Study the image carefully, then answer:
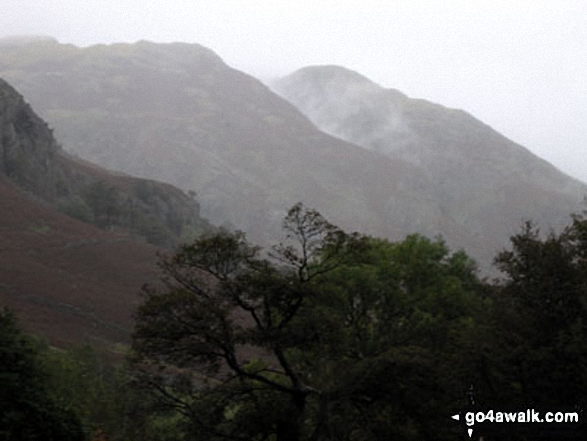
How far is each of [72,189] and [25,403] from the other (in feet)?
350

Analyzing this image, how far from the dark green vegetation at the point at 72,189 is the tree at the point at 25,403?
272 feet

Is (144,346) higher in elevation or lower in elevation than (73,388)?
higher

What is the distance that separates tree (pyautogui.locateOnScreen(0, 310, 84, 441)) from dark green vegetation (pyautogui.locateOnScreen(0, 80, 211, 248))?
272 ft

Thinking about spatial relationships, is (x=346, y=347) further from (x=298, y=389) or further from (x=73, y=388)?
(x=73, y=388)

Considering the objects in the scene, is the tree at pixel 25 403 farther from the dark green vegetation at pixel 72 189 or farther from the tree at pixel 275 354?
the dark green vegetation at pixel 72 189

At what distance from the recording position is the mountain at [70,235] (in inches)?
2339

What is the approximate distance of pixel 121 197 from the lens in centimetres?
11281

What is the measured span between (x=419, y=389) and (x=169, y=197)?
110349 millimetres

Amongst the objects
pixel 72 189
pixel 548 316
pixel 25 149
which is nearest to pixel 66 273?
pixel 25 149

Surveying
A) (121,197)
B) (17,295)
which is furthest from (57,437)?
(121,197)

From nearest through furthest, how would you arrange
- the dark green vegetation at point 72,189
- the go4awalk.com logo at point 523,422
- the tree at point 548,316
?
the go4awalk.com logo at point 523,422
the tree at point 548,316
the dark green vegetation at point 72,189

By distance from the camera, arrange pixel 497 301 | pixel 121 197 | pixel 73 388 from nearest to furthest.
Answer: pixel 497 301 < pixel 73 388 < pixel 121 197

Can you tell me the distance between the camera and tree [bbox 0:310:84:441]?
14727mm

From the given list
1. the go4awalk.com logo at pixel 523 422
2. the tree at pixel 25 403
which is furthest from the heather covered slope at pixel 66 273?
the go4awalk.com logo at pixel 523 422
